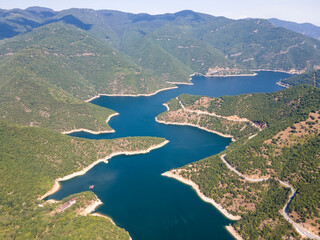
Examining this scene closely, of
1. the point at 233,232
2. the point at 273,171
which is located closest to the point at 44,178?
the point at 233,232

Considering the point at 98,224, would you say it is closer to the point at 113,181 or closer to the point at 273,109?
the point at 113,181

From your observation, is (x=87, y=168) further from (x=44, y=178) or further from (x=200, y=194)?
(x=200, y=194)

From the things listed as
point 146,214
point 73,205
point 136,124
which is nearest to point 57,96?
point 136,124

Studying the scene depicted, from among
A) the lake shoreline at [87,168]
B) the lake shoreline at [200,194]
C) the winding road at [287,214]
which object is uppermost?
the winding road at [287,214]

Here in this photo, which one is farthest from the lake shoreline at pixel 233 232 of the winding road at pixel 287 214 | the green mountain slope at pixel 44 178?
the green mountain slope at pixel 44 178

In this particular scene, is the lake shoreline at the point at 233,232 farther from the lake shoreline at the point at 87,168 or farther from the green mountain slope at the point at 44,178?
the lake shoreline at the point at 87,168
